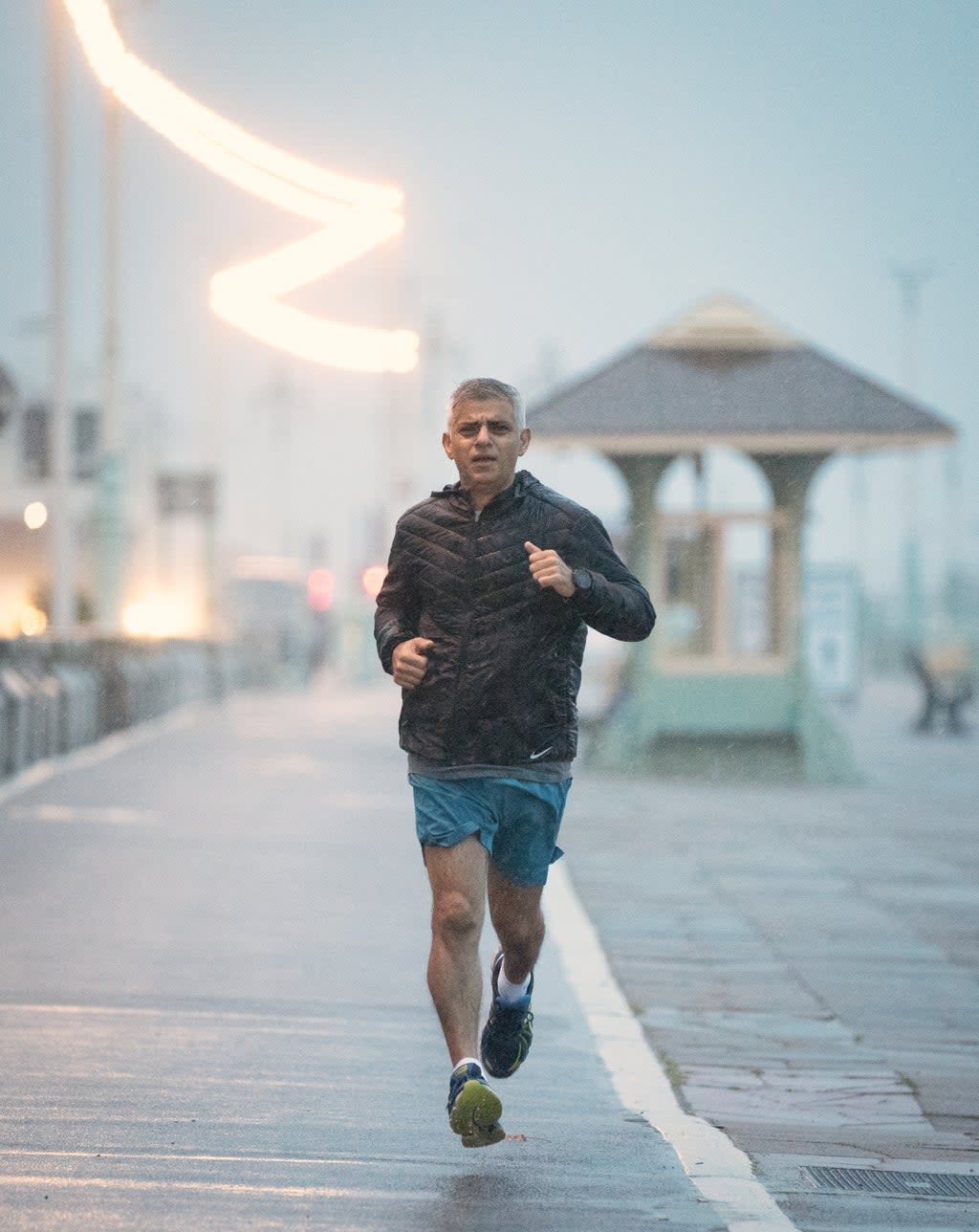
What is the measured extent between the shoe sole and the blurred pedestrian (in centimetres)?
23

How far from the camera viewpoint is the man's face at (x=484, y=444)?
5547 millimetres

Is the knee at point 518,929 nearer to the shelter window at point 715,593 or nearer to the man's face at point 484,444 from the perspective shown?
the man's face at point 484,444

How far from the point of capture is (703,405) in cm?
2045

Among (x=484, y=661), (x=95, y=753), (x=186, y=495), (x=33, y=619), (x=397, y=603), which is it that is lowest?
(x=95, y=753)

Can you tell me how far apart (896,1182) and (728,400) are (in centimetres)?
1544

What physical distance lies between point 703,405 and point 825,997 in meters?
12.5

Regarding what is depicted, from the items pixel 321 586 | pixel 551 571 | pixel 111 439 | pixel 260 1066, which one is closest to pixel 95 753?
pixel 111 439

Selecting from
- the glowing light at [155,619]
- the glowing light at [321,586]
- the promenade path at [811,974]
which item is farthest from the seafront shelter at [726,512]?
the glowing light at [321,586]

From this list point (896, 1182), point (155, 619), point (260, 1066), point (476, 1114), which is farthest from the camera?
point (155, 619)

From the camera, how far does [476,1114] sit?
202 inches

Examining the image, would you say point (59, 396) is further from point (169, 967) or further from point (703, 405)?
point (169, 967)

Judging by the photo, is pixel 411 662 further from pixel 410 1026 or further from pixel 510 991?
pixel 410 1026

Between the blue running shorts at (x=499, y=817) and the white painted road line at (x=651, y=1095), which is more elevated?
the blue running shorts at (x=499, y=817)

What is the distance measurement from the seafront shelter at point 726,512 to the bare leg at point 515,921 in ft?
47.4
